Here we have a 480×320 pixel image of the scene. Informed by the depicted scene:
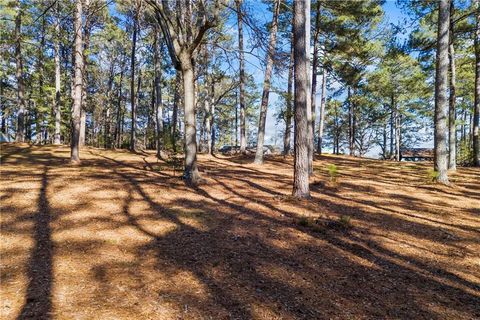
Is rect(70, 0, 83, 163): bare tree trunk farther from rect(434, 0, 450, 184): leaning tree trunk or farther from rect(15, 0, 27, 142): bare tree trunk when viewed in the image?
rect(434, 0, 450, 184): leaning tree trunk

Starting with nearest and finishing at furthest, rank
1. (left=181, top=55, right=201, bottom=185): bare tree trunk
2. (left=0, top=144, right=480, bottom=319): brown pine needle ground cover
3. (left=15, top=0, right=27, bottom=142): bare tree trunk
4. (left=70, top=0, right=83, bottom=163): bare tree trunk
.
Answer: (left=0, top=144, right=480, bottom=319): brown pine needle ground cover
(left=181, top=55, right=201, bottom=185): bare tree trunk
(left=70, top=0, right=83, bottom=163): bare tree trunk
(left=15, top=0, right=27, bottom=142): bare tree trunk

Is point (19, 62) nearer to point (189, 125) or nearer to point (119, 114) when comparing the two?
point (119, 114)

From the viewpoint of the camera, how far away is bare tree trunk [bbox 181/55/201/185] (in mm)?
8266

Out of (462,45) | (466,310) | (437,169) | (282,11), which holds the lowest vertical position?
(466,310)

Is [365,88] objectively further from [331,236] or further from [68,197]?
[68,197]

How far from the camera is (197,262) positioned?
158 inches

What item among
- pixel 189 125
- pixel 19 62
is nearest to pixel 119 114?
pixel 19 62

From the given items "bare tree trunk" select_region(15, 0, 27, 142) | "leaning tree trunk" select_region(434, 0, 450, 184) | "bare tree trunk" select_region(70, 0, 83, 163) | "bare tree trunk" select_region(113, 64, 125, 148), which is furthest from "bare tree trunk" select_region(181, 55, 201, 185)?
"bare tree trunk" select_region(113, 64, 125, 148)

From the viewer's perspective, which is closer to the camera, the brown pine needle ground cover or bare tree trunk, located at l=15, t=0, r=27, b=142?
the brown pine needle ground cover

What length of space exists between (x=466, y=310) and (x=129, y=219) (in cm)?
523

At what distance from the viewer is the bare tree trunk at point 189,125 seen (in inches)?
325

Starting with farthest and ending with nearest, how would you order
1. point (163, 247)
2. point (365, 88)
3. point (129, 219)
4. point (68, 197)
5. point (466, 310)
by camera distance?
1. point (365, 88)
2. point (68, 197)
3. point (129, 219)
4. point (163, 247)
5. point (466, 310)

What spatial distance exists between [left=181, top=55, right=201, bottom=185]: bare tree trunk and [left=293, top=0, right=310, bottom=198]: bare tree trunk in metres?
2.98

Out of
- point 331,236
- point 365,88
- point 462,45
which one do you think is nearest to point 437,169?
point 331,236
